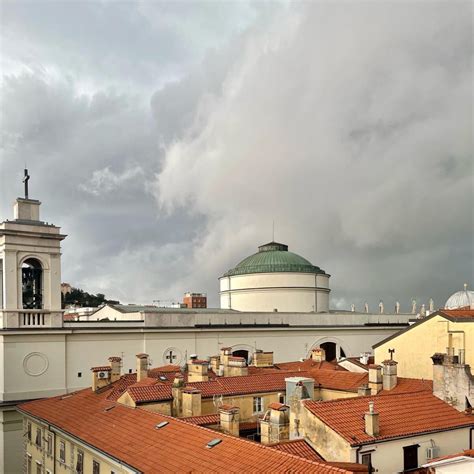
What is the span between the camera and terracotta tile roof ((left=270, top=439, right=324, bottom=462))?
52.4 feet

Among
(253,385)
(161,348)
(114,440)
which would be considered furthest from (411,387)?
(161,348)

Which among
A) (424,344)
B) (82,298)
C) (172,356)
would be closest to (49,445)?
(172,356)

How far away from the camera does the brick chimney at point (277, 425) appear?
17.8 metres

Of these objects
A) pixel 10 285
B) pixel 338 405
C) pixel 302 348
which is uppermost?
pixel 10 285

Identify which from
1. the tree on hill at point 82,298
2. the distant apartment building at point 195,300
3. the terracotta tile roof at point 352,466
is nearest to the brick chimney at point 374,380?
the terracotta tile roof at point 352,466

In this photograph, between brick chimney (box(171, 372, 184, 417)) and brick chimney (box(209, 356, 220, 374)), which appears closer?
brick chimney (box(171, 372, 184, 417))

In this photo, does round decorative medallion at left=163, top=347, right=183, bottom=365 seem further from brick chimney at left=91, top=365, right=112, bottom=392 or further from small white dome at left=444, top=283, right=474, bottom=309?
small white dome at left=444, top=283, right=474, bottom=309

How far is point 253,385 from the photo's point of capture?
24.7 m

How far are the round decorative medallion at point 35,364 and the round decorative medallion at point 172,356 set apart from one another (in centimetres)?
845

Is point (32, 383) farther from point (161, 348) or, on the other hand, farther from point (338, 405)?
point (338, 405)

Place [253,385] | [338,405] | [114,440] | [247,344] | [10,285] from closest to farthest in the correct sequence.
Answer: [338,405] < [114,440] < [253,385] < [10,285] < [247,344]

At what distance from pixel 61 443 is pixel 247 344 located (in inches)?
919

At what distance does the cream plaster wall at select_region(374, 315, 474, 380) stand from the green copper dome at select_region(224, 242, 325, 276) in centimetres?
2100

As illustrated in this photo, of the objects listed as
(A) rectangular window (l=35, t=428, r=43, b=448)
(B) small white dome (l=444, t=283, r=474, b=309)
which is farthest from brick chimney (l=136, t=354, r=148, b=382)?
(B) small white dome (l=444, t=283, r=474, b=309)
